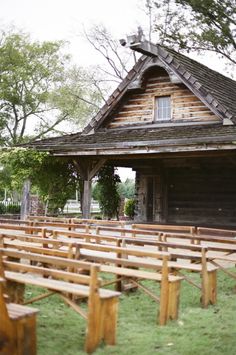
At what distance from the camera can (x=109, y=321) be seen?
5.09m

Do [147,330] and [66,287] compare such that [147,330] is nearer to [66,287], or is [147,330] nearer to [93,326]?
[93,326]

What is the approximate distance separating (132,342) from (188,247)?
2808mm

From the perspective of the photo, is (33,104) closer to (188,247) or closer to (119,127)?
(119,127)

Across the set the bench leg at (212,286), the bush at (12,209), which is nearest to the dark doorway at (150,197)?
the bench leg at (212,286)


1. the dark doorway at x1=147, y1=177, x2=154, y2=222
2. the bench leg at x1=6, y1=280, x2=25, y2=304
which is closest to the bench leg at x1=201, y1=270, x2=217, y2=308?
the bench leg at x1=6, y1=280, x2=25, y2=304

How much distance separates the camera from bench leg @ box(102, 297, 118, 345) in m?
5.05

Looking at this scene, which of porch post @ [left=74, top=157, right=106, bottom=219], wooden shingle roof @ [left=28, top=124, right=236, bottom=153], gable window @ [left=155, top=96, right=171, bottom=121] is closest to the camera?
wooden shingle roof @ [left=28, top=124, right=236, bottom=153]

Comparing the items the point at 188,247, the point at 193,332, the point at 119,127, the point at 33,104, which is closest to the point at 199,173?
the point at 119,127

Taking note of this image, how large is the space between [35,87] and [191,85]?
2599 centimetres

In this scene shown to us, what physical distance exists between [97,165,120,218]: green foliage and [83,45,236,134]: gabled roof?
12.0 feet

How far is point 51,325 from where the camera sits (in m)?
5.79

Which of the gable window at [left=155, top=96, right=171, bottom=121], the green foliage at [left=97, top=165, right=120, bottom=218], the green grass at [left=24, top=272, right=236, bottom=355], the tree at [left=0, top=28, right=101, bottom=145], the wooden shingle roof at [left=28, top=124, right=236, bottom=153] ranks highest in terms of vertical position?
the tree at [left=0, top=28, right=101, bottom=145]

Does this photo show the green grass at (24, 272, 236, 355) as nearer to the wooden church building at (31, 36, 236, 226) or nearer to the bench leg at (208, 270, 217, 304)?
the bench leg at (208, 270, 217, 304)

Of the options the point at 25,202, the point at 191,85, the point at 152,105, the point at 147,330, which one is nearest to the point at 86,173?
the point at 25,202
